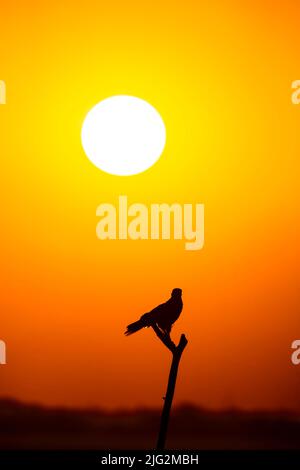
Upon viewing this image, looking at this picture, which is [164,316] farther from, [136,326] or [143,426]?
[143,426]

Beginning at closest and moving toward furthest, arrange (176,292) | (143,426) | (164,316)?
(164,316) < (176,292) < (143,426)

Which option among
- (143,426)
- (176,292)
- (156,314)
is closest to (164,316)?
(156,314)

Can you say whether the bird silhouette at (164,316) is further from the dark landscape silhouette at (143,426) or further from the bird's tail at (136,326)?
the dark landscape silhouette at (143,426)

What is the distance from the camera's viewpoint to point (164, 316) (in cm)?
165

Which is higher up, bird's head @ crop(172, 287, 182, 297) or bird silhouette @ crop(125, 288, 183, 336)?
bird's head @ crop(172, 287, 182, 297)

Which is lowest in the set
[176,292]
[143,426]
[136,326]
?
[143,426]

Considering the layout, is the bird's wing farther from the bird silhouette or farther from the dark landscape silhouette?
the dark landscape silhouette

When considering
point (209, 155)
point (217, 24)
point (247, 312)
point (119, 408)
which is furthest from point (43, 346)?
point (217, 24)

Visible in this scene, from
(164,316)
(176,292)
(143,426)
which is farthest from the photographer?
(143,426)

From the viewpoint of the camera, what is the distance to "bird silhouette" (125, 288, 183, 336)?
1614 millimetres


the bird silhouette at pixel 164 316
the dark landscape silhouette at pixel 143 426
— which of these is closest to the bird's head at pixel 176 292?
the bird silhouette at pixel 164 316

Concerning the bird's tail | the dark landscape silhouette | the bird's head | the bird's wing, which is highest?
the bird's head

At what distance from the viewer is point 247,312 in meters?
1.90

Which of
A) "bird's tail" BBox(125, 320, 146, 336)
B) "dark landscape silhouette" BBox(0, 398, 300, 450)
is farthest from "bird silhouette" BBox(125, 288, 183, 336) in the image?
"dark landscape silhouette" BBox(0, 398, 300, 450)
